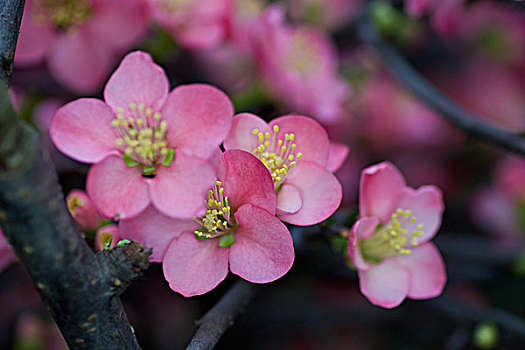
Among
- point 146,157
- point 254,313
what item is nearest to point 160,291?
point 254,313

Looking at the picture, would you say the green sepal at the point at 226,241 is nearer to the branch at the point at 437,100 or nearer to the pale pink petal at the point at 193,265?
the pale pink petal at the point at 193,265

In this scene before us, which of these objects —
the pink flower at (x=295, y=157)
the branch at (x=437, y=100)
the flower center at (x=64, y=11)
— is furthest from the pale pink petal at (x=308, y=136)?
the flower center at (x=64, y=11)

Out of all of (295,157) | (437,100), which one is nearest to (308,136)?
(295,157)

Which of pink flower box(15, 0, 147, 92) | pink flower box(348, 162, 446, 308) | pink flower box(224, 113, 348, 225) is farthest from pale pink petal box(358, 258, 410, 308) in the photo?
pink flower box(15, 0, 147, 92)

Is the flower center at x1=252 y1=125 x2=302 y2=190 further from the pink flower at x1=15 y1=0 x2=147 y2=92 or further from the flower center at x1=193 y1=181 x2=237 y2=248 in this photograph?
the pink flower at x1=15 y1=0 x2=147 y2=92

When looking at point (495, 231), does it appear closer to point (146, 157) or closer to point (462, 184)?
point (462, 184)

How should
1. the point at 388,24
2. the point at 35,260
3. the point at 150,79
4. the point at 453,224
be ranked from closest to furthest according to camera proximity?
the point at 35,260
the point at 150,79
the point at 388,24
the point at 453,224
